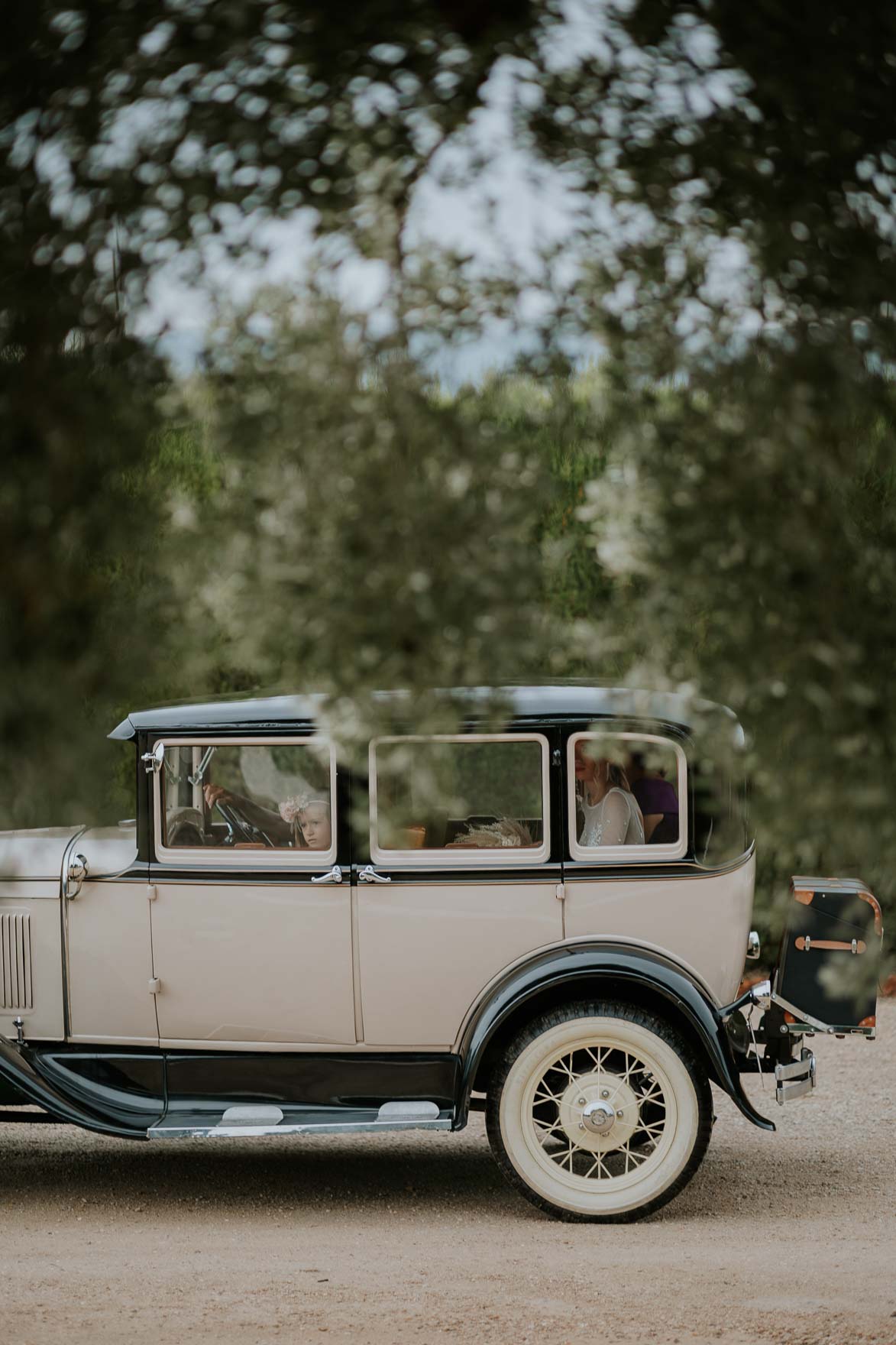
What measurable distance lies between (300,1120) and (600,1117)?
1.17m

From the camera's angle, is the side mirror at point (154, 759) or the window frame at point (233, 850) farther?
the side mirror at point (154, 759)

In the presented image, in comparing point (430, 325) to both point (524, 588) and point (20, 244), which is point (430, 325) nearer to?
point (524, 588)

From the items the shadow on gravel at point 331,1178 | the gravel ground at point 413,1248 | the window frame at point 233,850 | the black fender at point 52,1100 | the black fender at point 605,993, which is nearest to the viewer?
the gravel ground at point 413,1248

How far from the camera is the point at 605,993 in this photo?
5559 millimetres

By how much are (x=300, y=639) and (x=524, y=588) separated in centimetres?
32

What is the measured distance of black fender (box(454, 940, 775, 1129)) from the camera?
538cm

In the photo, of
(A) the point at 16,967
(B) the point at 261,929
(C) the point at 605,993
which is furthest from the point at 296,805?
(C) the point at 605,993

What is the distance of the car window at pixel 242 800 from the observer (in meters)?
5.68

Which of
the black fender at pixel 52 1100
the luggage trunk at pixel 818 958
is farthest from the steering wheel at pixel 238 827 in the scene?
the luggage trunk at pixel 818 958

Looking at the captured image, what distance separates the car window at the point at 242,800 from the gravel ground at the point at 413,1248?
4.94 feet

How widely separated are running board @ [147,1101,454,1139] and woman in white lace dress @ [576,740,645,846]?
1.24 metres

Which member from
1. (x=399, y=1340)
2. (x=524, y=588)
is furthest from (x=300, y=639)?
(x=399, y=1340)

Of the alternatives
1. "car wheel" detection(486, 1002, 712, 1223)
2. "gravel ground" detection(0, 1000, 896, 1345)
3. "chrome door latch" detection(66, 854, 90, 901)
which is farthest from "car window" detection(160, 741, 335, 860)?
"gravel ground" detection(0, 1000, 896, 1345)

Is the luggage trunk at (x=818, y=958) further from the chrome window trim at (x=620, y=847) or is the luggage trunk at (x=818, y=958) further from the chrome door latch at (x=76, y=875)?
the chrome door latch at (x=76, y=875)
